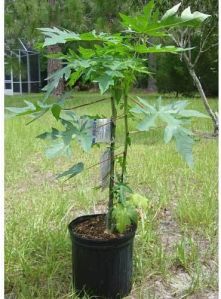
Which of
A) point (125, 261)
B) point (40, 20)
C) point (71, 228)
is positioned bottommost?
point (125, 261)

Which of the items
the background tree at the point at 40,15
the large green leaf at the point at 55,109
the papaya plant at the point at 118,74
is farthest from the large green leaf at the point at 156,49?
the background tree at the point at 40,15

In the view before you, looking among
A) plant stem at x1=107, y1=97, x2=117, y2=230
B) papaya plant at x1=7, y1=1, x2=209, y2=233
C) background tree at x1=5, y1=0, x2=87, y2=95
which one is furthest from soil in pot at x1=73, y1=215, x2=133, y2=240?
background tree at x1=5, y1=0, x2=87, y2=95

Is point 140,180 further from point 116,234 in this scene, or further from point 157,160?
point 116,234

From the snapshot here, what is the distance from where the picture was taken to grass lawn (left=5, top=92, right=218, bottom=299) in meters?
1.82

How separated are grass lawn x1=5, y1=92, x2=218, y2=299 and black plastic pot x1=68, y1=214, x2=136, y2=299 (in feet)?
0.23


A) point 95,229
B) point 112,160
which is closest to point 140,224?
point 95,229

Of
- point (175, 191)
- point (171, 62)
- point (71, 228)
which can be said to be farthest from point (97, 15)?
point (71, 228)

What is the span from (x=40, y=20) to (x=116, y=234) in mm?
7871

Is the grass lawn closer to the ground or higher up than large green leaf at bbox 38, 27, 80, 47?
closer to the ground

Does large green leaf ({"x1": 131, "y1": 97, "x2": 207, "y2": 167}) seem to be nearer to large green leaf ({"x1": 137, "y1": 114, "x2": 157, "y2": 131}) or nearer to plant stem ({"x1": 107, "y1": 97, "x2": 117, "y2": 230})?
large green leaf ({"x1": 137, "y1": 114, "x2": 157, "y2": 131})

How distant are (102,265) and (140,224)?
627 millimetres

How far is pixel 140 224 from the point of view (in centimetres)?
227

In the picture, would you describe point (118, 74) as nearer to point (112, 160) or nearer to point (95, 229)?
point (112, 160)

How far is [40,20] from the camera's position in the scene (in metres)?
8.89
